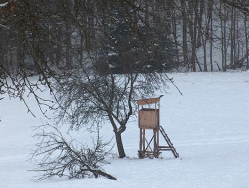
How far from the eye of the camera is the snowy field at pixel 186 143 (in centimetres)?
1467

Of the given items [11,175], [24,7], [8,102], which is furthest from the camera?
[8,102]

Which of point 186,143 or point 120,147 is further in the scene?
point 186,143

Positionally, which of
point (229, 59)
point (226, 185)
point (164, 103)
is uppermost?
point (229, 59)

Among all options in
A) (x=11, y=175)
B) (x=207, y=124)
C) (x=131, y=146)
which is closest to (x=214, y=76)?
(x=207, y=124)

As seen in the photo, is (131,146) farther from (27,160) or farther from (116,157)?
(27,160)

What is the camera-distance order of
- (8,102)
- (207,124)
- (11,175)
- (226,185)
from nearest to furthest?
(226,185) < (11,175) < (207,124) < (8,102)

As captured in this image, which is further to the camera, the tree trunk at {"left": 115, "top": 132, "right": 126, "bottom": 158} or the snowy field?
the tree trunk at {"left": 115, "top": 132, "right": 126, "bottom": 158}

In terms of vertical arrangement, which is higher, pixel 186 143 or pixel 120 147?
pixel 120 147

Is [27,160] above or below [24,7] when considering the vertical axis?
below

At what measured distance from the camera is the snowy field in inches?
578

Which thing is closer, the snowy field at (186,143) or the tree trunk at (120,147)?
the snowy field at (186,143)

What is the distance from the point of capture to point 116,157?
20.5m

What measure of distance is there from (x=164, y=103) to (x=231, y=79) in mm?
5353

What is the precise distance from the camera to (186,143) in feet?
72.7
